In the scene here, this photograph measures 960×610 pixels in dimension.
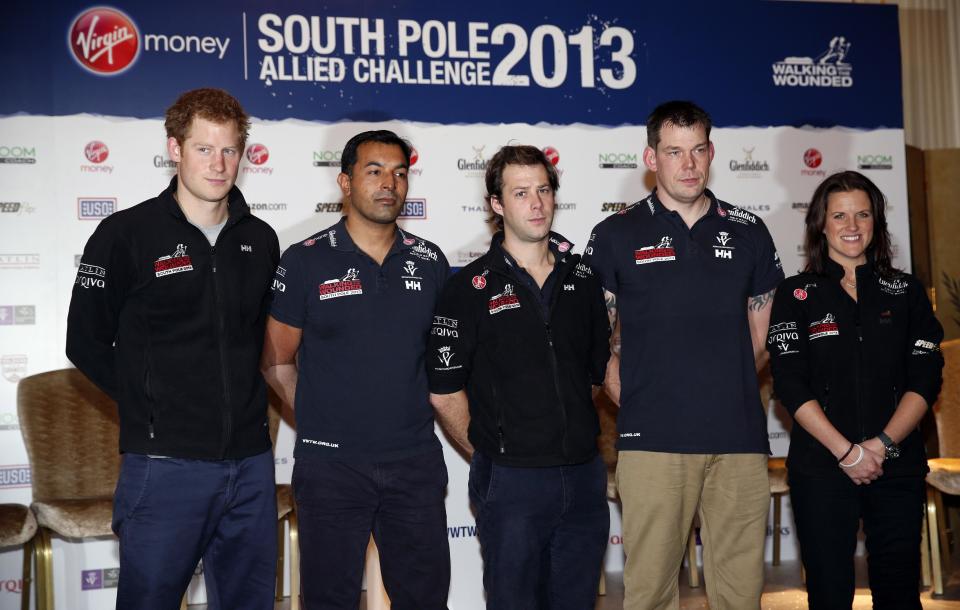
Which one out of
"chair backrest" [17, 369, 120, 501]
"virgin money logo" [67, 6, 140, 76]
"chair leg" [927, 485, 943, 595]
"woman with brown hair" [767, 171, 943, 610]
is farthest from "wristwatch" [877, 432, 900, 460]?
"virgin money logo" [67, 6, 140, 76]

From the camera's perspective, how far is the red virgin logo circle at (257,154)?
4547 mm

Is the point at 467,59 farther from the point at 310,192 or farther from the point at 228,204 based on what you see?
the point at 228,204

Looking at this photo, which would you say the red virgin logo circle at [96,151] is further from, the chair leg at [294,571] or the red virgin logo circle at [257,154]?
the chair leg at [294,571]

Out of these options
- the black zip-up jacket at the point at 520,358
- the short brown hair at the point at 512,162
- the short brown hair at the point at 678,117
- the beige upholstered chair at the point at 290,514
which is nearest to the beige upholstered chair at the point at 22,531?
the beige upholstered chair at the point at 290,514

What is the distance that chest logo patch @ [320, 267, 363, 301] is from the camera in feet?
9.93

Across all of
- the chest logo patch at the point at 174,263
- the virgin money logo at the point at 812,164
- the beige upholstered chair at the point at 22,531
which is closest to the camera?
the chest logo patch at the point at 174,263

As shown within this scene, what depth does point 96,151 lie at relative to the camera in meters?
4.42

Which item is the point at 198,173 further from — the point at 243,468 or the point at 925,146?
the point at 925,146

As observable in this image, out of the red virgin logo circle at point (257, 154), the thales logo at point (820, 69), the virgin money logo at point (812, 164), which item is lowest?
the virgin money logo at point (812, 164)

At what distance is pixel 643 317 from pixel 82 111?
3.03 m

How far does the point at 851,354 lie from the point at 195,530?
2.11 meters

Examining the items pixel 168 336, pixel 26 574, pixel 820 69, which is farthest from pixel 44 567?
pixel 820 69

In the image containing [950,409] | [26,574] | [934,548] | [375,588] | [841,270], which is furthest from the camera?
[950,409]

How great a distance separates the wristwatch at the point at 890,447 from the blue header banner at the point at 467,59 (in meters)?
2.48
